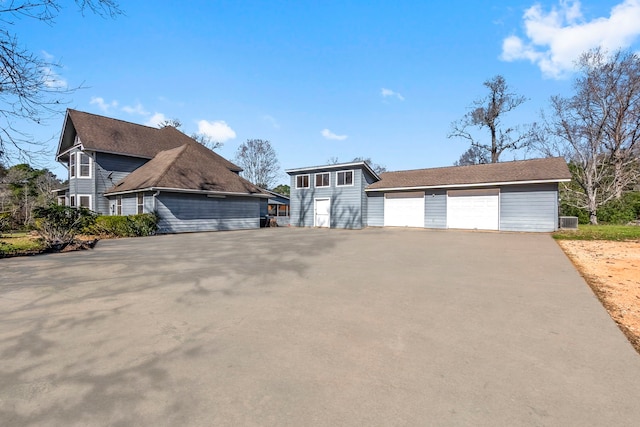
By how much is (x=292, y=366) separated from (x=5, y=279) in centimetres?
690

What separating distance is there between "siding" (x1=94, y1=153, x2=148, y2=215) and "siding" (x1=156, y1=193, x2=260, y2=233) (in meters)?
6.87

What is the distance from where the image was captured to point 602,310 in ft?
13.8

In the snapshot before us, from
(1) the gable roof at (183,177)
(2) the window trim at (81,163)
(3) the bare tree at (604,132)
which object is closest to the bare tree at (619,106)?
(3) the bare tree at (604,132)

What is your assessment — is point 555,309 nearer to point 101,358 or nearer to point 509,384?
point 509,384

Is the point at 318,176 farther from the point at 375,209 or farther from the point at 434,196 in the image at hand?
the point at 434,196

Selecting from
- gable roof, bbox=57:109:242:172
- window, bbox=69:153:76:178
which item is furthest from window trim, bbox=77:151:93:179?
gable roof, bbox=57:109:242:172

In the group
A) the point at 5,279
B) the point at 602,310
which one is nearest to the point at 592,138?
the point at 602,310

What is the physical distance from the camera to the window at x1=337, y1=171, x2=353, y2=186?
2176cm

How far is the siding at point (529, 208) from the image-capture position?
A: 15.8m

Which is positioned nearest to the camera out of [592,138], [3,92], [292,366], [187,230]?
[292,366]

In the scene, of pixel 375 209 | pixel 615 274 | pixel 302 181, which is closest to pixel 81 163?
pixel 302 181

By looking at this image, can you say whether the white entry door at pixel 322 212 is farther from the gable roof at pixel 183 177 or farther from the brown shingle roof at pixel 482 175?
the gable roof at pixel 183 177

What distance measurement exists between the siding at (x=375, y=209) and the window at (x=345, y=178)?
→ 66.9 inches

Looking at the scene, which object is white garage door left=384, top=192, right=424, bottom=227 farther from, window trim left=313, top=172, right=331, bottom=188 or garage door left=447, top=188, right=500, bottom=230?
window trim left=313, top=172, right=331, bottom=188
